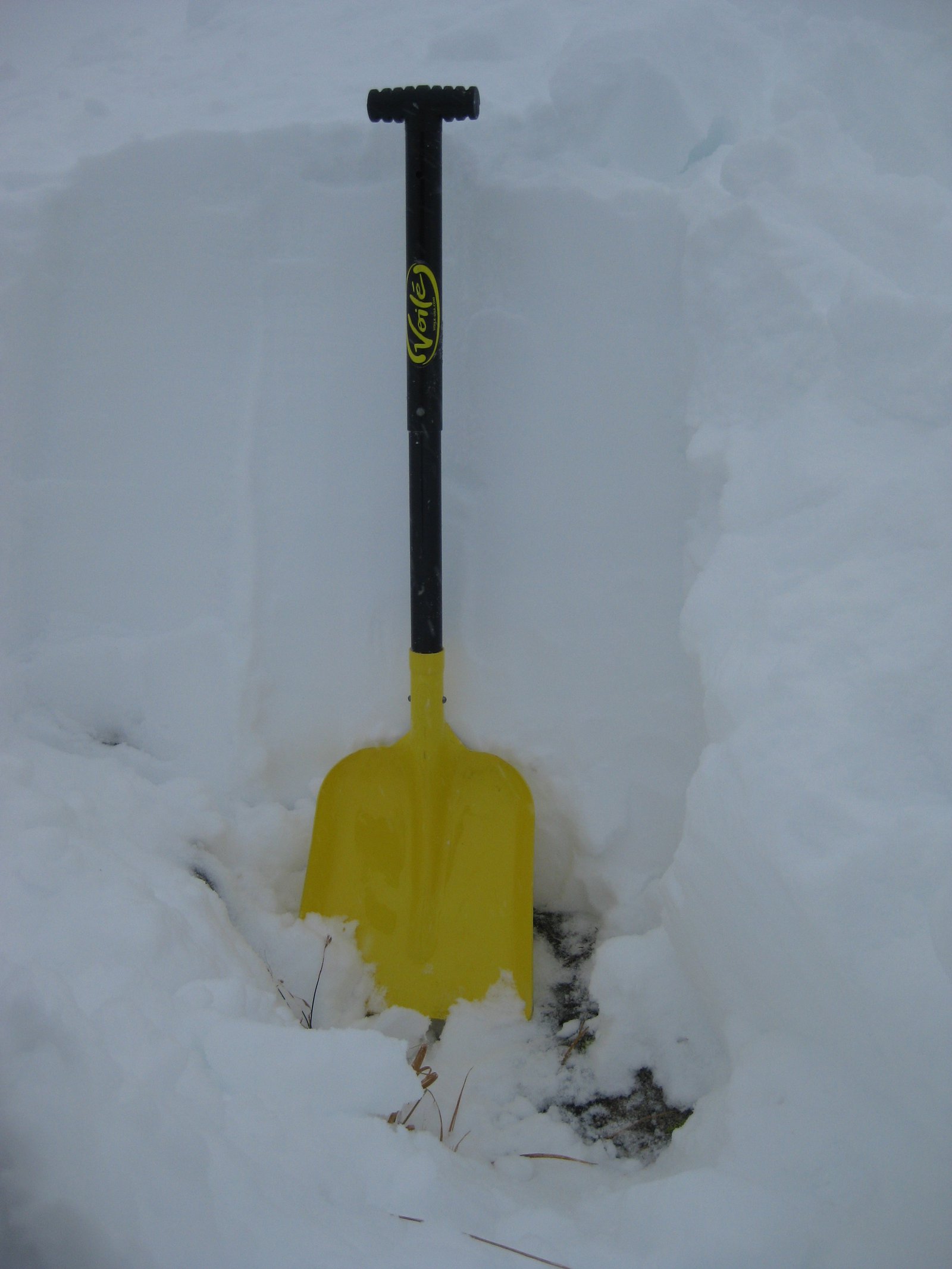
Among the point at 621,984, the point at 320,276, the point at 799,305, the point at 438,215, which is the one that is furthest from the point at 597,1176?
the point at 320,276

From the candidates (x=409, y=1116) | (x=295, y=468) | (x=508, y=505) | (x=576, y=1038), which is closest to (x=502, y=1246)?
(x=409, y=1116)

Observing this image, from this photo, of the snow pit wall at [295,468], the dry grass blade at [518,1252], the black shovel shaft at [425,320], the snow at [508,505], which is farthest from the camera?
the snow pit wall at [295,468]

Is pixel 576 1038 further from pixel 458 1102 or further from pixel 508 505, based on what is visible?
pixel 508 505

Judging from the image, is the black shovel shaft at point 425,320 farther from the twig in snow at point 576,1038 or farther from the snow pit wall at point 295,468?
the twig in snow at point 576,1038

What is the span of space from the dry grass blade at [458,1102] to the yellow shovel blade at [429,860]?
0.54 ft

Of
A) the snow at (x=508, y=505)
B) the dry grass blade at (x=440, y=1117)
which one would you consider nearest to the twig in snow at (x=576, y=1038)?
the snow at (x=508, y=505)

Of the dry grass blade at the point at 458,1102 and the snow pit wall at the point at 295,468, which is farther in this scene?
the snow pit wall at the point at 295,468

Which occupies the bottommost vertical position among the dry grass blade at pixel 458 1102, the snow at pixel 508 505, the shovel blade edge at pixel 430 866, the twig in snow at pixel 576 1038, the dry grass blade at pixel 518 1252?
the dry grass blade at pixel 458 1102

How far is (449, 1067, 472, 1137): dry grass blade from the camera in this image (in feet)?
4.30

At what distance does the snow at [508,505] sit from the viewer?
1137mm

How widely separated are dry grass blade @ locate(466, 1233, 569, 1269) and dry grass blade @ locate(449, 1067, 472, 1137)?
0.43 meters

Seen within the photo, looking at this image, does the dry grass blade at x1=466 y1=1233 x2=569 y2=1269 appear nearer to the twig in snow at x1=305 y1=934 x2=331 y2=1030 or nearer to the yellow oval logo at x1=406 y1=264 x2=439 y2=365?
the twig in snow at x1=305 y1=934 x2=331 y2=1030

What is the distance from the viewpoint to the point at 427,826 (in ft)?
5.74

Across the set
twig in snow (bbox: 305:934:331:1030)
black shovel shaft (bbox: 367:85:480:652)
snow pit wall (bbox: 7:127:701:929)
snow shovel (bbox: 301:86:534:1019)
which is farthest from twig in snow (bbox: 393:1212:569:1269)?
black shovel shaft (bbox: 367:85:480:652)
